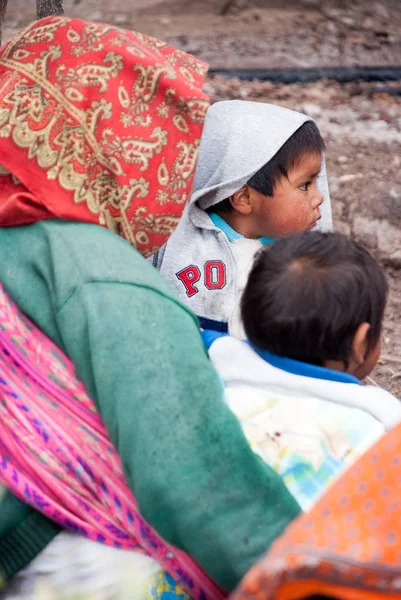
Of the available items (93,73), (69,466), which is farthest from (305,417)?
(93,73)

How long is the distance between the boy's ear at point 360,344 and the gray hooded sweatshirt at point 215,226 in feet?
2.22

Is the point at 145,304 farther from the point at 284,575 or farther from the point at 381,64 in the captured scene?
the point at 381,64

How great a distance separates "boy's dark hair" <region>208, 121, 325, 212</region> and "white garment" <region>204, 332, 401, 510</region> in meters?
0.84

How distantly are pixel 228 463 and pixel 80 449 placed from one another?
1.11 feet

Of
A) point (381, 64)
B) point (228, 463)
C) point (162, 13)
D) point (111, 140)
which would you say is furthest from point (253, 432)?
point (162, 13)

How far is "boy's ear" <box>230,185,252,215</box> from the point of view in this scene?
2.70 m

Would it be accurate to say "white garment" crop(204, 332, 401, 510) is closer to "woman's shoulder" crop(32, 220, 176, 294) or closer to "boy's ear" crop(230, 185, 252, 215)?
"woman's shoulder" crop(32, 220, 176, 294)

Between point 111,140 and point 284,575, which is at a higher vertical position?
point 111,140

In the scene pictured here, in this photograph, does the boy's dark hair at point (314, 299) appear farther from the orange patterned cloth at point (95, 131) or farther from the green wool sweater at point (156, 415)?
the orange patterned cloth at point (95, 131)

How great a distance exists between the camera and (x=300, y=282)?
6.25 feet

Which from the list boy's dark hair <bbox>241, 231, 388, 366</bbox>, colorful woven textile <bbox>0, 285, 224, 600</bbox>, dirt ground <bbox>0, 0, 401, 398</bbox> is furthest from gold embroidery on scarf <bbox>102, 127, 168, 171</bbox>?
dirt ground <bbox>0, 0, 401, 398</bbox>

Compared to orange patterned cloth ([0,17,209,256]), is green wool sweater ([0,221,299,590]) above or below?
below

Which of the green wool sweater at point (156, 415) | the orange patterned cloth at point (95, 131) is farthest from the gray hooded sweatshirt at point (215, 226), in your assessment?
the green wool sweater at point (156, 415)

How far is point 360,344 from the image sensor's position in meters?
1.97
